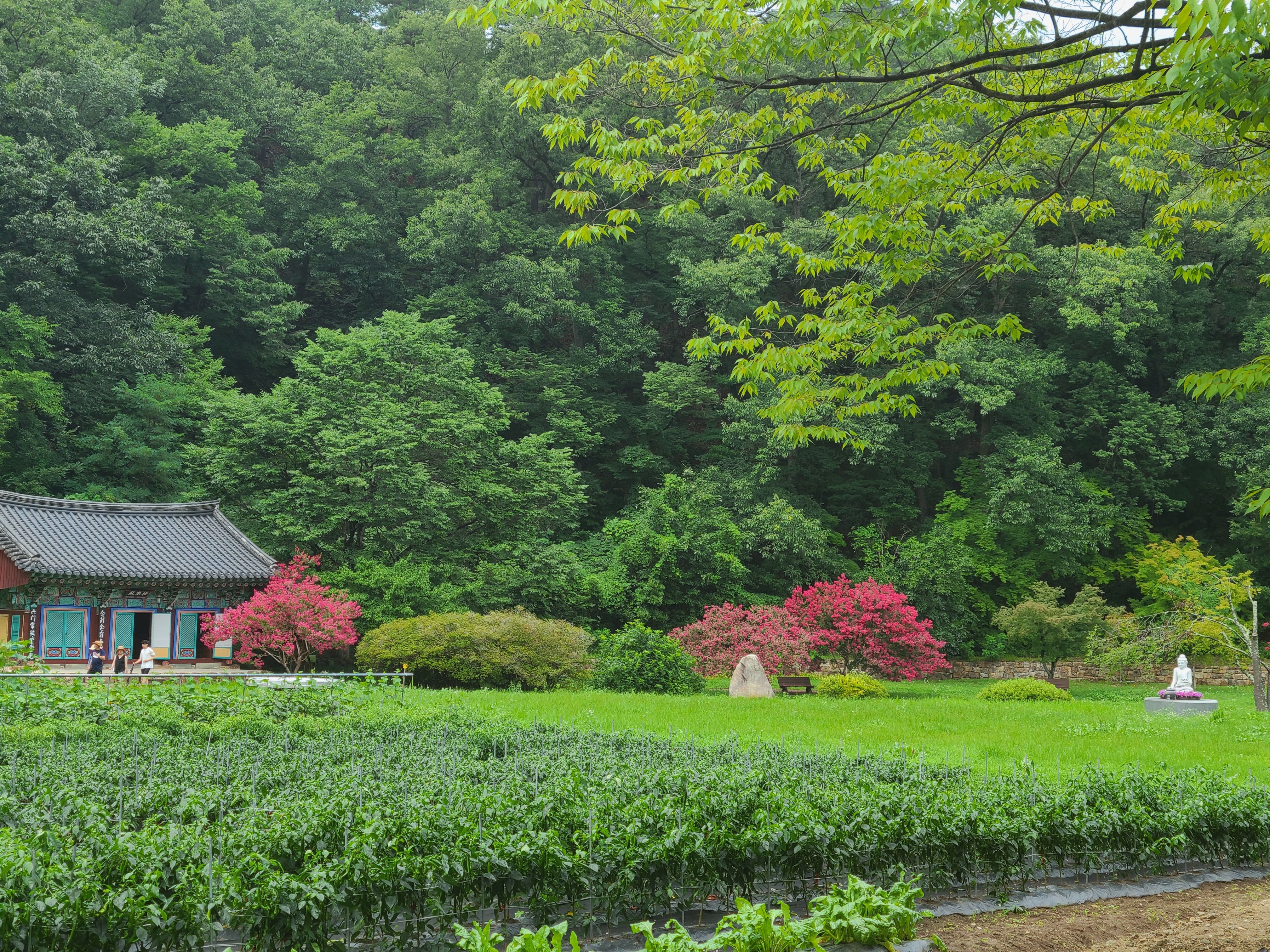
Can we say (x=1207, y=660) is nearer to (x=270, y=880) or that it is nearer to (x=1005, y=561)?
(x=1005, y=561)

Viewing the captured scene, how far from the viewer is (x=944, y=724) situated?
46.4 feet

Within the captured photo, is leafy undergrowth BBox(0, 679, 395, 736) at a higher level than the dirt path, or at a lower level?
higher

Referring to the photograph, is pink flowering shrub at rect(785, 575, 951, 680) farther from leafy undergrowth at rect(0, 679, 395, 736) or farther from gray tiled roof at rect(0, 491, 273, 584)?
gray tiled roof at rect(0, 491, 273, 584)

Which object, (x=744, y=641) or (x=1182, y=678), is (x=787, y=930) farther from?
(x=744, y=641)

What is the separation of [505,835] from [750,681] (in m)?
14.9

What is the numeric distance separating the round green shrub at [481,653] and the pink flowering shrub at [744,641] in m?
3.33

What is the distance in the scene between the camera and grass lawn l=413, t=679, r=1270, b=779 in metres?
11.1

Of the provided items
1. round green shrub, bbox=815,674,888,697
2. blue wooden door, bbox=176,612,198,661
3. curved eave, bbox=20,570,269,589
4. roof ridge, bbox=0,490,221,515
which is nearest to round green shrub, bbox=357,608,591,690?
round green shrub, bbox=815,674,888,697

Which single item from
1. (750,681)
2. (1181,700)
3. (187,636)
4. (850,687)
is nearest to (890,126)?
(750,681)

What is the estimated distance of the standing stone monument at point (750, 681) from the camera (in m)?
19.5

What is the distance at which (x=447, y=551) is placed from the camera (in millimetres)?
25672

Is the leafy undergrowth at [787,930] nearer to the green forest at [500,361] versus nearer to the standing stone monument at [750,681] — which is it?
the standing stone monument at [750,681]

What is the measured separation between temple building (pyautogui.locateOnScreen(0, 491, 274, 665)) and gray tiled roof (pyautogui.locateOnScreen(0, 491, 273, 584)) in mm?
28

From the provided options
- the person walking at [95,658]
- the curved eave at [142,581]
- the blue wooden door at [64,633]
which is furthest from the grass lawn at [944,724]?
the blue wooden door at [64,633]
